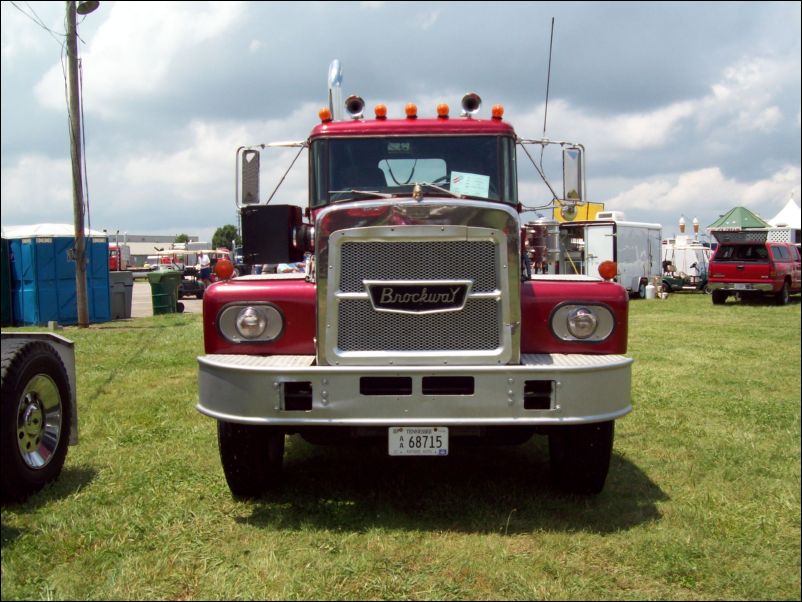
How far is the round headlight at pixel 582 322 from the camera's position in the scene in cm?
460

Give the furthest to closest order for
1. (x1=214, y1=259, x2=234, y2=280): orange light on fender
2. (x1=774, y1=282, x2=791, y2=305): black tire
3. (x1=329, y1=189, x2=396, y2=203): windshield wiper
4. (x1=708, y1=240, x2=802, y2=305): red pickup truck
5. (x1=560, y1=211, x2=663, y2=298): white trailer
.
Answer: (x1=560, y1=211, x2=663, y2=298): white trailer → (x1=774, y1=282, x2=791, y2=305): black tire → (x1=708, y1=240, x2=802, y2=305): red pickup truck → (x1=329, y1=189, x2=396, y2=203): windshield wiper → (x1=214, y1=259, x2=234, y2=280): orange light on fender

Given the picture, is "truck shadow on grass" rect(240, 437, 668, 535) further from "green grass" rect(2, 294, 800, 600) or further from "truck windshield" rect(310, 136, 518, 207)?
"truck windshield" rect(310, 136, 518, 207)

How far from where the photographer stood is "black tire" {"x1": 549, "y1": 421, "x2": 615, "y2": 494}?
4598 mm

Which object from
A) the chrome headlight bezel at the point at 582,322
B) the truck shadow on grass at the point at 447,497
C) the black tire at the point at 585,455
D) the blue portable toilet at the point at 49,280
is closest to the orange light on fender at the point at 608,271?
the chrome headlight bezel at the point at 582,322

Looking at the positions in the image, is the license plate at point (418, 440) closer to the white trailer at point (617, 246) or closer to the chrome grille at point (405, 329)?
the chrome grille at point (405, 329)

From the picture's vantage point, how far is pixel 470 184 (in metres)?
5.80

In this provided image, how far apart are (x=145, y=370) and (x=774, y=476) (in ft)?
24.8

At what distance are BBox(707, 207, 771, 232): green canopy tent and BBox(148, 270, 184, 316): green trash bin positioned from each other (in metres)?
22.3

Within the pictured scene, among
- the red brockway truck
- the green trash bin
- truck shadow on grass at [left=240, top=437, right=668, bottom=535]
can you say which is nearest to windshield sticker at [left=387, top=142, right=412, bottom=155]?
the red brockway truck

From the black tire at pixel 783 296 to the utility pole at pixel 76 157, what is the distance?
18.2 m

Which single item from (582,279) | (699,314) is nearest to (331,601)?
(582,279)

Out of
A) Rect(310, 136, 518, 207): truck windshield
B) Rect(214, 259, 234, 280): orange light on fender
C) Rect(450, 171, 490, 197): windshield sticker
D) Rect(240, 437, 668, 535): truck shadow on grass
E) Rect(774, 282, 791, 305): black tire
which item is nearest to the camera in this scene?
Rect(240, 437, 668, 535): truck shadow on grass

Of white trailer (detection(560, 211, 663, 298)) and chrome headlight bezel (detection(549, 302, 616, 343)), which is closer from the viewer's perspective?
chrome headlight bezel (detection(549, 302, 616, 343))

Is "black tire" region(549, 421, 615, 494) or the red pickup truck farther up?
the red pickup truck
